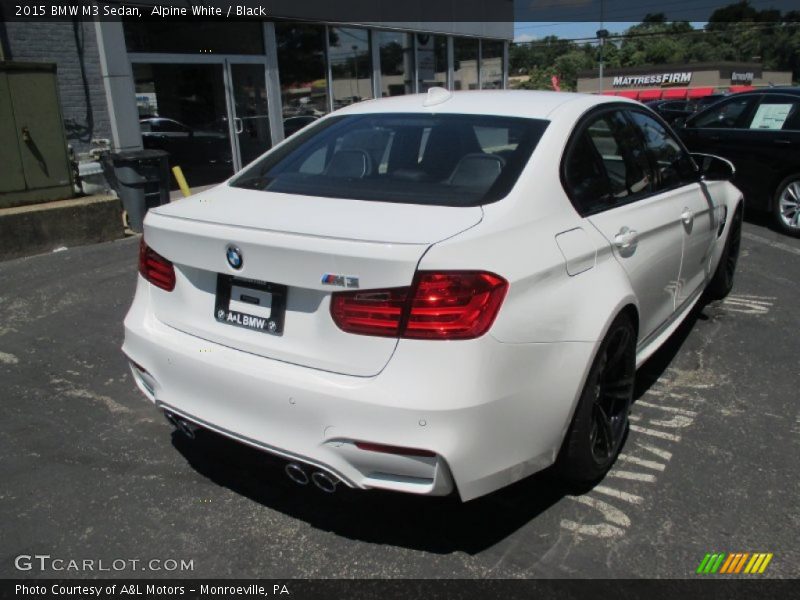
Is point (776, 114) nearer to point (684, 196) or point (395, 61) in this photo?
point (684, 196)

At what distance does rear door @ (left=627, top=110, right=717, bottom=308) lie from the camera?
3.77 metres

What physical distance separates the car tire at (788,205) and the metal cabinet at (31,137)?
328 inches

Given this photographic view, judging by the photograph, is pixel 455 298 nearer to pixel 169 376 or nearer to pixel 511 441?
pixel 511 441

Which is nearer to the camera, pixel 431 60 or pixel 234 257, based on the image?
pixel 234 257

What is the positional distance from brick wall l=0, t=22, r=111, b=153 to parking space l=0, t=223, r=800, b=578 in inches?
243

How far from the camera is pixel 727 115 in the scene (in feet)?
28.0

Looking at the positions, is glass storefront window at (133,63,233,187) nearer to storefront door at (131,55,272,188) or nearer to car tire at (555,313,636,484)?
storefront door at (131,55,272,188)

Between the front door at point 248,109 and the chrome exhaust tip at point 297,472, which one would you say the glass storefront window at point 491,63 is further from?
the chrome exhaust tip at point 297,472

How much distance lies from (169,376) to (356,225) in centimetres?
98

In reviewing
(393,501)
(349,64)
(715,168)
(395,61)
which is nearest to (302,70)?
(349,64)

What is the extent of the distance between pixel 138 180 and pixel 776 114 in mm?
7639
